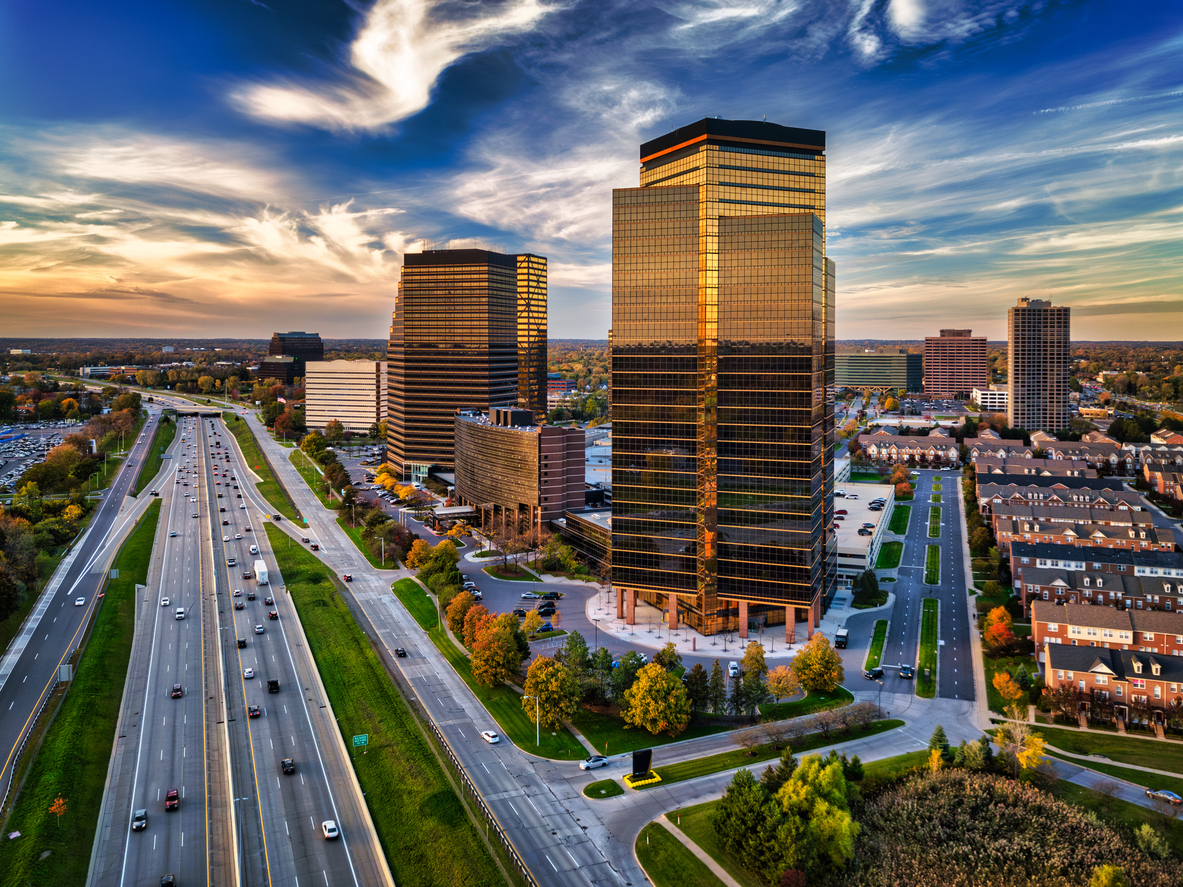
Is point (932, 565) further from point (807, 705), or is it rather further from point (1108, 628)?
point (807, 705)

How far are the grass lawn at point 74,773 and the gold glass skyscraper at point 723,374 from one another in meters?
64.0

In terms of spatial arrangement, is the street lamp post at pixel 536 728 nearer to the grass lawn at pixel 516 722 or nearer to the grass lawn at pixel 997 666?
the grass lawn at pixel 516 722

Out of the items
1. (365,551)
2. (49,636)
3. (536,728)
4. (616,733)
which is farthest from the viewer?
(365,551)

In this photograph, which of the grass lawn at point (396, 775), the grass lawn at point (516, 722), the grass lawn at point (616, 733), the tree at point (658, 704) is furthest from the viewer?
the tree at point (658, 704)

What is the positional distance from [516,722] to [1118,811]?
55666mm

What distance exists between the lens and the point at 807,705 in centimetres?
8331

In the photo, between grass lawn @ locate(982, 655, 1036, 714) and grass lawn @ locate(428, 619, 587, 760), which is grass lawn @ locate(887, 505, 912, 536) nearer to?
grass lawn @ locate(982, 655, 1036, 714)

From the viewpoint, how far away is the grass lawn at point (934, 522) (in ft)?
529

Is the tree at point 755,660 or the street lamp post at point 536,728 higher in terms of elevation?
the tree at point 755,660

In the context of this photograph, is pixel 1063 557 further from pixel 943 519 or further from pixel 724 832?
pixel 724 832

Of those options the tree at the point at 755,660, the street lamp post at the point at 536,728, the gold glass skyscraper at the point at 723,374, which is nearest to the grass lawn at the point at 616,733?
the street lamp post at the point at 536,728

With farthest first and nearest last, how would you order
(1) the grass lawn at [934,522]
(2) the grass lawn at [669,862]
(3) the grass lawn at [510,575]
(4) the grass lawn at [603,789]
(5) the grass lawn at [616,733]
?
(1) the grass lawn at [934,522]
(3) the grass lawn at [510,575]
(5) the grass lawn at [616,733]
(4) the grass lawn at [603,789]
(2) the grass lawn at [669,862]

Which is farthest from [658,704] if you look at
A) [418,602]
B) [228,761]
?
[418,602]

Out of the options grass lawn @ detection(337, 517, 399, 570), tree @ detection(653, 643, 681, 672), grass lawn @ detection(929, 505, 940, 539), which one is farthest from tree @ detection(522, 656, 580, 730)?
grass lawn @ detection(929, 505, 940, 539)
